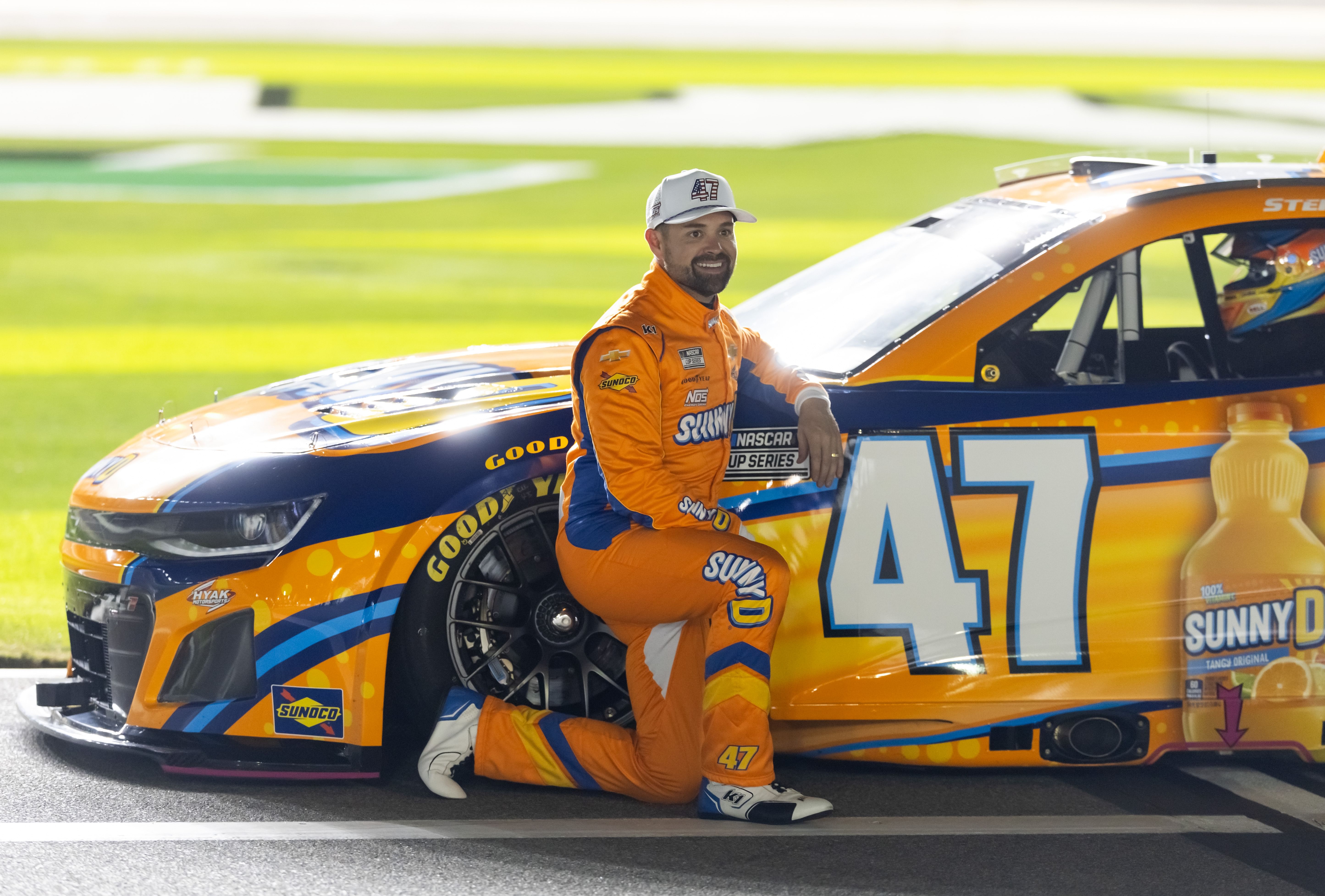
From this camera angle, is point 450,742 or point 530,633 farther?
point 530,633

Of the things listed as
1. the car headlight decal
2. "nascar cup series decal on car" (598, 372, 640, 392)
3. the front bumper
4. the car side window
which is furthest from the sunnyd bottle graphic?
the car headlight decal

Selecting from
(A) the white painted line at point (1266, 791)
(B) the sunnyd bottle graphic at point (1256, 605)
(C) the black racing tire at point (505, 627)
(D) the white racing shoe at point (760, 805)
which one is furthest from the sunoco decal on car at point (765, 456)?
(A) the white painted line at point (1266, 791)

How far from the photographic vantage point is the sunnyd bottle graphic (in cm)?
375

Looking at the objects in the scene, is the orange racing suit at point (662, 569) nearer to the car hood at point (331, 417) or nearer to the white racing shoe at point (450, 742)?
the white racing shoe at point (450, 742)

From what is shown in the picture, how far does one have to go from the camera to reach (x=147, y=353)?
13.2 m

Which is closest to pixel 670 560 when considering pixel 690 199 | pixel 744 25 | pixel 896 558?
pixel 896 558

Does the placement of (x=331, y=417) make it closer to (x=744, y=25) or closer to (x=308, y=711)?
(x=308, y=711)

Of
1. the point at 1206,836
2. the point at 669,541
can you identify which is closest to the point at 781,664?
the point at 669,541

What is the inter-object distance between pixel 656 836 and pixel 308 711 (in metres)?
0.94

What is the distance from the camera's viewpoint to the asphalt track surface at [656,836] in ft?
10.8

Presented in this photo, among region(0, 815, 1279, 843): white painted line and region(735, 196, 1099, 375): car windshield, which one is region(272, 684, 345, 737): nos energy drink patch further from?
region(735, 196, 1099, 375): car windshield

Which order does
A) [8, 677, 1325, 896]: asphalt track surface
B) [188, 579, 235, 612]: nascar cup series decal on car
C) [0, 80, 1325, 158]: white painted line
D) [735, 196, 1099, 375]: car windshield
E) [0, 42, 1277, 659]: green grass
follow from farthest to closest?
[0, 80, 1325, 158]: white painted line → [0, 42, 1277, 659]: green grass → [735, 196, 1099, 375]: car windshield → [188, 579, 235, 612]: nascar cup series decal on car → [8, 677, 1325, 896]: asphalt track surface

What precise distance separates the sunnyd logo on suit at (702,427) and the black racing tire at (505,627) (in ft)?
1.28

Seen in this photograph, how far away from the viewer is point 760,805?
3629 mm
